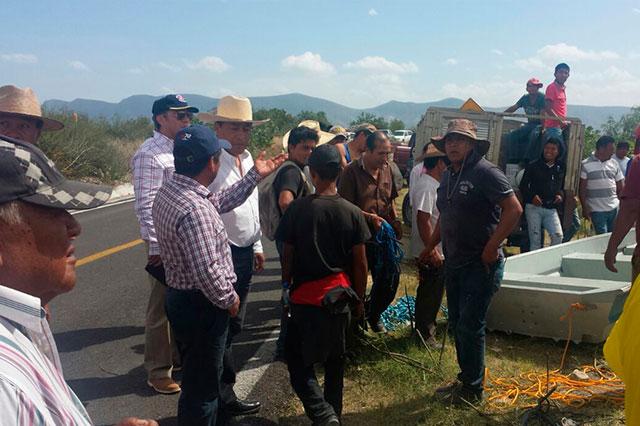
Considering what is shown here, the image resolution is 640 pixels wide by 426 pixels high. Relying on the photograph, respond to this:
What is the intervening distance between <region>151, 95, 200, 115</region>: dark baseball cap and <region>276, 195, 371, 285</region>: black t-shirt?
1366 mm

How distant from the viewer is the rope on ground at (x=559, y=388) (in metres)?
3.49

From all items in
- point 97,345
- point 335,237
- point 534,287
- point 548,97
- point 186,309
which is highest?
point 548,97

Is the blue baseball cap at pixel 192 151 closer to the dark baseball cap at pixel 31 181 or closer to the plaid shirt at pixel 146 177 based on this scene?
the plaid shirt at pixel 146 177

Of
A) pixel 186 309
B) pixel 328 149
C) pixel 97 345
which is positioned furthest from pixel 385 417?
pixel 97 345

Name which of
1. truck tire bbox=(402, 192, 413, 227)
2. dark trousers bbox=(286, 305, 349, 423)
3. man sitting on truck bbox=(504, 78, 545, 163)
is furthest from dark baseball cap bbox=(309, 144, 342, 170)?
truck tire bbox=(402, 192, 413, 227)

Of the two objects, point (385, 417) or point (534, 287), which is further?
point (534, 287)

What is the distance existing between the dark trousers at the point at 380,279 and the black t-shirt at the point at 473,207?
2.80 feet

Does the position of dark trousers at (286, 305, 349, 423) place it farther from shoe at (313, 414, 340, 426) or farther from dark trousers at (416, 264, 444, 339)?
dark trousers at (416, 264, 444, 339)

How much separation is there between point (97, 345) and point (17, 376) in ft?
12.6

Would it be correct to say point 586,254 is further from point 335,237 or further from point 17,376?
point 17,376

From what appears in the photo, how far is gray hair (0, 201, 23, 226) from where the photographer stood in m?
1.13

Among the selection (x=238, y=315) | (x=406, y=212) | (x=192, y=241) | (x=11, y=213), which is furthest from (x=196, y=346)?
(x=406, y=212)

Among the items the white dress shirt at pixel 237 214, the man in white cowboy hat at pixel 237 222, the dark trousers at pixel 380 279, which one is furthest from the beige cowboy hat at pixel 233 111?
the dark trousers at pixel 380 279

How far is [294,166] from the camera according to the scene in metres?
4.02
